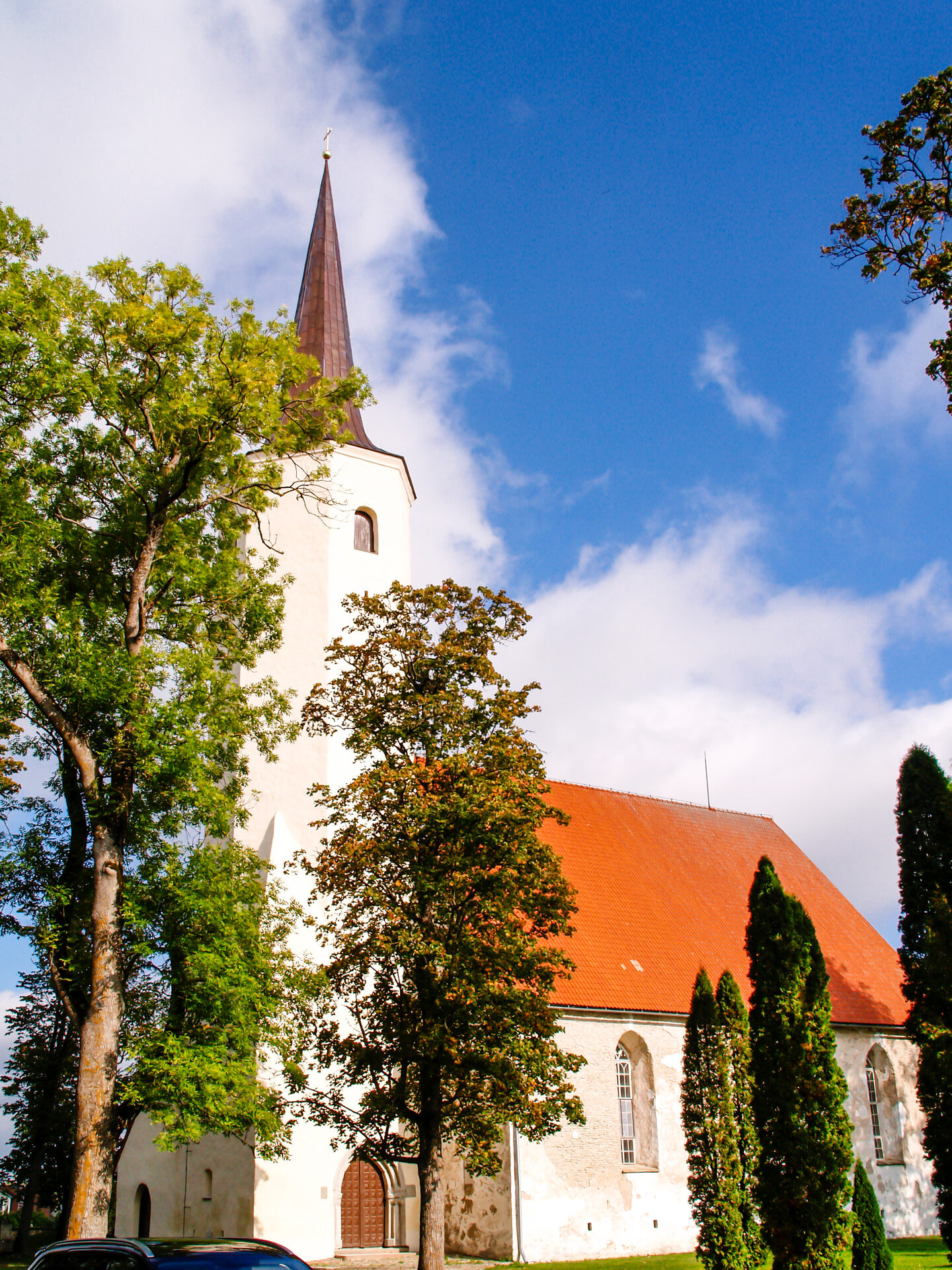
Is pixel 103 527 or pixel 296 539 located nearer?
pixel 103 527

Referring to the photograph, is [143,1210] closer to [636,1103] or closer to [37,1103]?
[37,1103]

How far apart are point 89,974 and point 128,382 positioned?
7879 mm

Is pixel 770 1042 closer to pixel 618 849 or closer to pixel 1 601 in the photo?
pixel 618 849

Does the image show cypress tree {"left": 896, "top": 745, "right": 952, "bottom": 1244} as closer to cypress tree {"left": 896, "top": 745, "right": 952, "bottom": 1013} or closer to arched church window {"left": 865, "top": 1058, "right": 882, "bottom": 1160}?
cypress tree {"left": 896, "top": 745, "right": 952, "bottom": 1013}

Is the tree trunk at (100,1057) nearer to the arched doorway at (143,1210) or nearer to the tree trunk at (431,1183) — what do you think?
the tree trunk at (431,1183)

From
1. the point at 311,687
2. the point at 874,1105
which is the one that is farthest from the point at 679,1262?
the point at 311,687

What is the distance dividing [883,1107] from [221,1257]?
923 inches

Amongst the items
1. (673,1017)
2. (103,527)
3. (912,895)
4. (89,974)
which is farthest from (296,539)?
(912,895)

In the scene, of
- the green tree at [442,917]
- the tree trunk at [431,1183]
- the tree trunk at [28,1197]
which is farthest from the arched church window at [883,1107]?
the tree trunk at [28,1197]

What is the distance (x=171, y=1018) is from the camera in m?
13.3

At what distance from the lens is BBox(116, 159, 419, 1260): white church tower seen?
→ 58.0 ft

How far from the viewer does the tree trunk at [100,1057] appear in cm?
1173

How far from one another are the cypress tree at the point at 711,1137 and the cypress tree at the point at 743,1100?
11 centimetres

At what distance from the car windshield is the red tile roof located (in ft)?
46.6
